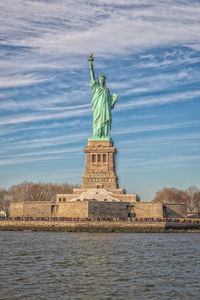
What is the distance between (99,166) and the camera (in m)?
80.6

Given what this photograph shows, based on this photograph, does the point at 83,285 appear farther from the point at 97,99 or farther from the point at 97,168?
the point at 97,99

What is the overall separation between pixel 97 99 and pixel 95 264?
57800mm

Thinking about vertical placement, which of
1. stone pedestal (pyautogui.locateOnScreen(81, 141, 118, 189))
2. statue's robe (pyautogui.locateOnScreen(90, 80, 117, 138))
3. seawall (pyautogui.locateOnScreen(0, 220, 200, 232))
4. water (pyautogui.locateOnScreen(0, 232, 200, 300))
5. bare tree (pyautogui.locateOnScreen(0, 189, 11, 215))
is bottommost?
water (pyautogui.locateOnScreen(0, 232, 200, 300))

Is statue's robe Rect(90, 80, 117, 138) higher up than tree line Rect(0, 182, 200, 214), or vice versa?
statue's robe Rect(90, 80, 117, 138)

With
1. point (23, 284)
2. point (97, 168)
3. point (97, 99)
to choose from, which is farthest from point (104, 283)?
point (97, 99)

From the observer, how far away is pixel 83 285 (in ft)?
71.2

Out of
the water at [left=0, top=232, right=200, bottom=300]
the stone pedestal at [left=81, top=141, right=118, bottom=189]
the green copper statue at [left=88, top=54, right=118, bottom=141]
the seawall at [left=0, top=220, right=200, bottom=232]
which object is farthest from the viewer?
the green copper statue at [left=88, top=54, right=118, bottom=141]

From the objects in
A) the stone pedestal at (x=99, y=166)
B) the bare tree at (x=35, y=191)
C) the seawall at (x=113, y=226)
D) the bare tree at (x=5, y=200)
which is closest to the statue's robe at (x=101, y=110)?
the stone pedestal at (x=99, y=166)

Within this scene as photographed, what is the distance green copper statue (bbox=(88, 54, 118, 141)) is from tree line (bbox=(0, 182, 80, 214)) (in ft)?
66.9

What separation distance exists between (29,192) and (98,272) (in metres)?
71.6

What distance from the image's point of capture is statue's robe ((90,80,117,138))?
8325cm

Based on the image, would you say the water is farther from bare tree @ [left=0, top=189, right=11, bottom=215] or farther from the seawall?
bare tree @ [left=0, top=189, right=11, bottom=215]

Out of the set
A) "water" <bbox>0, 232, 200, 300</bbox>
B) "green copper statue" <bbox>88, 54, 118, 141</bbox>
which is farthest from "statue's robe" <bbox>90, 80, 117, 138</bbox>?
"water" <bbox>0, 232, 200, 300</bbox>

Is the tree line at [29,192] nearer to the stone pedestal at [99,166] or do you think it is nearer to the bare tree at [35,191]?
the bare tree at [35,191]
